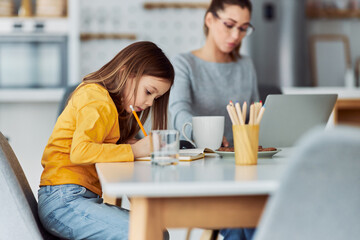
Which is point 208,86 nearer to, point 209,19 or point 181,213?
point 209,19

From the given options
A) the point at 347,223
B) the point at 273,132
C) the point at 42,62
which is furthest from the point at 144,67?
the point at 42,62

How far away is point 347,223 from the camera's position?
26.3 inches

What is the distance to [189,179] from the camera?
0.85 meters

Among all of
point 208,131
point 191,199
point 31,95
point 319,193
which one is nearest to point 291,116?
point 208,131

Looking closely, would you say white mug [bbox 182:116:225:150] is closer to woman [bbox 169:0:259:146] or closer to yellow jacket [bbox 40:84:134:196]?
yellow jacket [bbox 40:84:134:196]

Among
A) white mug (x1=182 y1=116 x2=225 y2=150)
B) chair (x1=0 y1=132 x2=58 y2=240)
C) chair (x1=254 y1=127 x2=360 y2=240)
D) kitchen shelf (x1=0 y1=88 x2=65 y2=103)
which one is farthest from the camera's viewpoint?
kitchen shelf (x1=0 y1=88 x2=65 y2=103)

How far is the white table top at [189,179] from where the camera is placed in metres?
0.77

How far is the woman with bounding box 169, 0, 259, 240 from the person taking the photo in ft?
6.57

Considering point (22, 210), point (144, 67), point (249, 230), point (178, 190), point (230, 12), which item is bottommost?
point (249, 230)

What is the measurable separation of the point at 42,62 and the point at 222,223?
2938 mm

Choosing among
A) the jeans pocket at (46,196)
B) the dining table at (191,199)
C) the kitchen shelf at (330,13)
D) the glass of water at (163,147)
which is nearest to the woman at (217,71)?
the jeans pocket at (46,196)

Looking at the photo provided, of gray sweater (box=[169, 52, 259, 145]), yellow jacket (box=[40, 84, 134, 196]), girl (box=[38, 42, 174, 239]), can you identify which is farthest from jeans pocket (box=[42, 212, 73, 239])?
gray sweater (box=[169, 52, 259, 145])

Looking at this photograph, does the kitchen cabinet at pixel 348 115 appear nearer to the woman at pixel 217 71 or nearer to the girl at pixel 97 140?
the woman at pixel 217 71

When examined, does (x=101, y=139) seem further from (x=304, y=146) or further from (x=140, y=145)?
(x=304, y=146)
